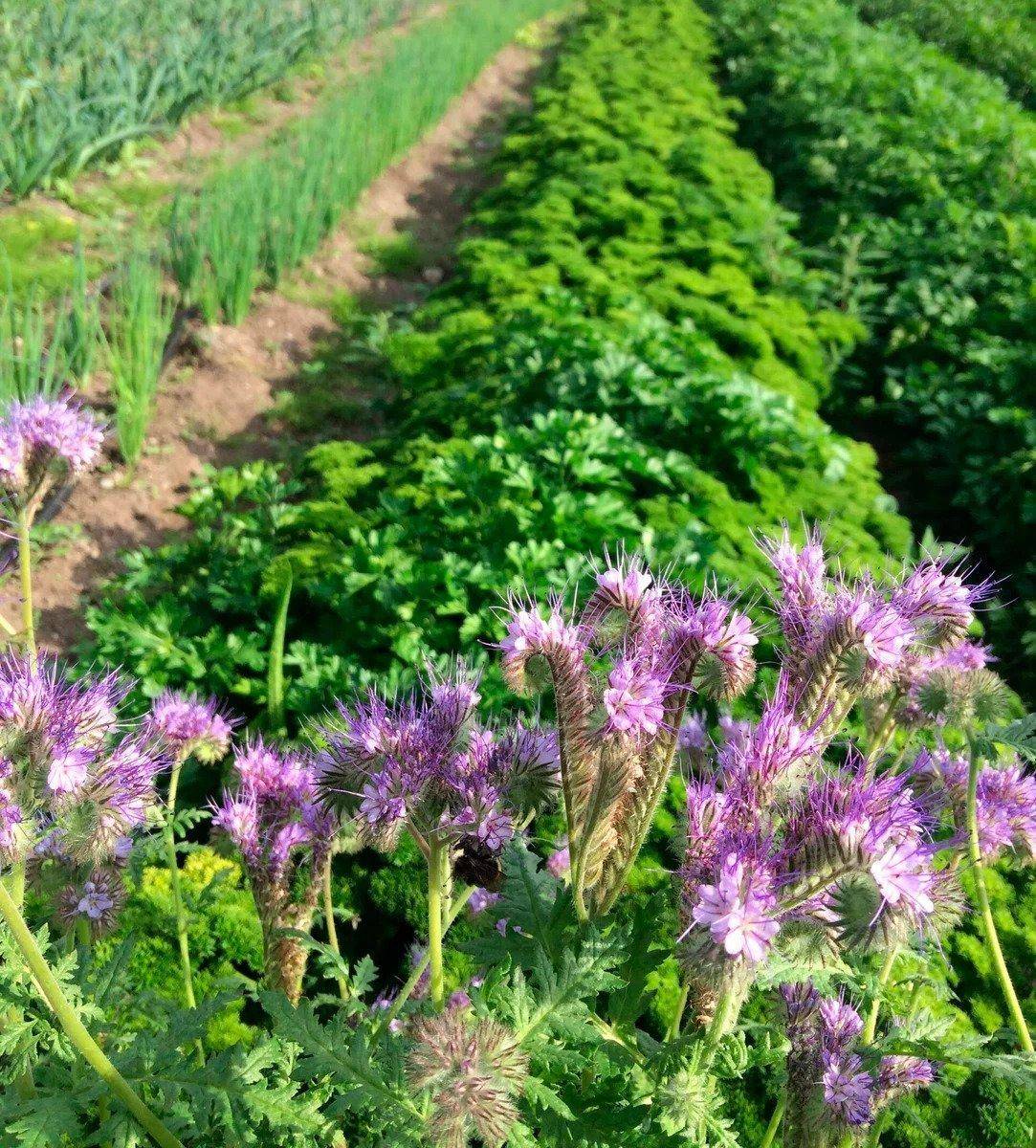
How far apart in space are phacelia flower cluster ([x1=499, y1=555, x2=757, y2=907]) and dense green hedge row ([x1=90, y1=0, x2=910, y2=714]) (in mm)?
1476

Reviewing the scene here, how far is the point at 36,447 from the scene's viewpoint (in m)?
1.62

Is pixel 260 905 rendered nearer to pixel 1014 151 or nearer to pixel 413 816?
pixel 413 816

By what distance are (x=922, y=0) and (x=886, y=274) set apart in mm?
11547

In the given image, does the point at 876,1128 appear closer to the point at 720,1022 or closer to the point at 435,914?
the point at 720,1022

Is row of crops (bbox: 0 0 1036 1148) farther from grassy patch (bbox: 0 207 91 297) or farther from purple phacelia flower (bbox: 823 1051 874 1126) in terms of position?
grassy patch (bbox: 0 207 91 297)

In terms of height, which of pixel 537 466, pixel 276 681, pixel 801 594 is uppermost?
pixel 801 594

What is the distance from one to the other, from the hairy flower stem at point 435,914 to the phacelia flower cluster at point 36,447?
2.72ft

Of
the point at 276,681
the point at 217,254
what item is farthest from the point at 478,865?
the point at 217,254

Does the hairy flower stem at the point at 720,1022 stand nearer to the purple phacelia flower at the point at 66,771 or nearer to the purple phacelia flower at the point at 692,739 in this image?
the purple phacelia flower at the point at 692,739

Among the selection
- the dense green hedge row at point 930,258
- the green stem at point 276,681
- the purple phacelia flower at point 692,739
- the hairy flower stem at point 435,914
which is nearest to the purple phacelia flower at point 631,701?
the hairy flower stem at point 435,914

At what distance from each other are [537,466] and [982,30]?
44.4 ft

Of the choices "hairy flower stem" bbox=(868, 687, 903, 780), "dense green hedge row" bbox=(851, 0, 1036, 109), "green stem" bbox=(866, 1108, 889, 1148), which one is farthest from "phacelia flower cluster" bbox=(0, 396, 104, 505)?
"dense green hedge row" bbox=(851, 0, 1036, 109)

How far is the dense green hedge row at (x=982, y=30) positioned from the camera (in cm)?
1374

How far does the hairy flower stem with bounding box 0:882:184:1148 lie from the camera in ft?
3.56
